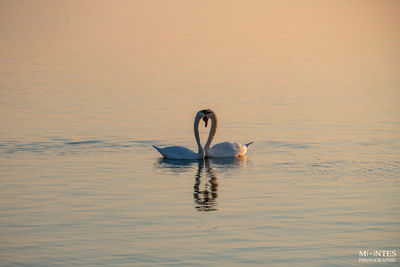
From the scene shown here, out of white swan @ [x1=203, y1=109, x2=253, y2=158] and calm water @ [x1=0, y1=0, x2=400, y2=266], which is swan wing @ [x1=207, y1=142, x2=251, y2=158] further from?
calm water @ [x1=0, y1=0, x2=400, y2=266]

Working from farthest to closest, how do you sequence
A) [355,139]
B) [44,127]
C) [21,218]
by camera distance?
[44,127] < [355,139] < [21,218]

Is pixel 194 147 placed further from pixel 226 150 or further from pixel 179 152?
pixel 179 152

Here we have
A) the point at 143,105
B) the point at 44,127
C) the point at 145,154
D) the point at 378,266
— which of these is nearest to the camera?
the point at 378,266

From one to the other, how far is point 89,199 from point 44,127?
956 cm

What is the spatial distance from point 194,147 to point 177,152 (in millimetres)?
2215

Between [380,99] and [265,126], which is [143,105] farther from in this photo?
[380,99]

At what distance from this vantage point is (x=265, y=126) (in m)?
28.3

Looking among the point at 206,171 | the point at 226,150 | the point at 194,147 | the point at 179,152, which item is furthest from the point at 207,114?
the point at 206,171

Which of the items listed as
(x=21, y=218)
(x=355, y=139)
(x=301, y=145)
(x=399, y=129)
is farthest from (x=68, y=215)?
(x=399, y=129)

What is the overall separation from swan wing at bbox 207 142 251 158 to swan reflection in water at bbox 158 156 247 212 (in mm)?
110

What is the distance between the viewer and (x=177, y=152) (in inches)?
922

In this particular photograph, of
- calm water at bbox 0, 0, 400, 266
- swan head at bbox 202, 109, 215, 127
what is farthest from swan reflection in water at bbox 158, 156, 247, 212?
swan head at bbox 202, 109, 215, 127

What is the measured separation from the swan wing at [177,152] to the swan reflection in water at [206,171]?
0.13 meters

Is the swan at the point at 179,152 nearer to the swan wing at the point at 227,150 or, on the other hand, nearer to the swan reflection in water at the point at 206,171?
the swan reflection in water at the point at 206,171
